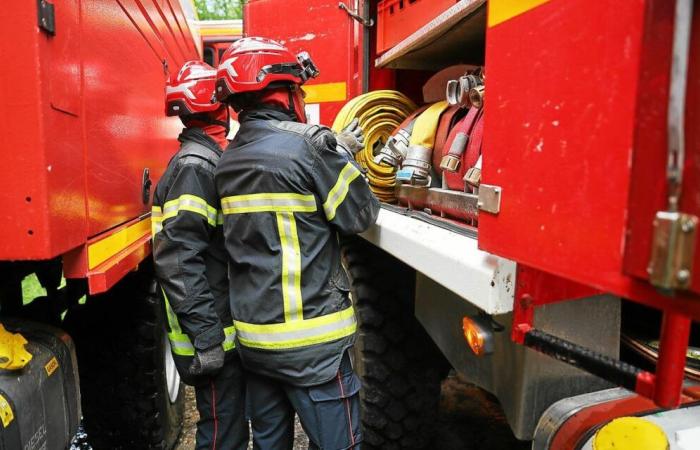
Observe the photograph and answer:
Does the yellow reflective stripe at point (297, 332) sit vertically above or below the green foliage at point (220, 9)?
below

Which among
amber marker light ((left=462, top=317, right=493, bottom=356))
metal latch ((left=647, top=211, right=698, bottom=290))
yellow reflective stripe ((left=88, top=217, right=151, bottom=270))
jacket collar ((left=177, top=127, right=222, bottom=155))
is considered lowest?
amber marker light ((left=462, top=317, right=493, bottom=356))

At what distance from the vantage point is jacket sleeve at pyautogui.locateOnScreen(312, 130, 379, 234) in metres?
2.01

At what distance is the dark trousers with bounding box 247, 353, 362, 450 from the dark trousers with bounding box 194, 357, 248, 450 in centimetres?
19

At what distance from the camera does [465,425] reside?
333 cm

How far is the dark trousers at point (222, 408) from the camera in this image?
96.7 inches

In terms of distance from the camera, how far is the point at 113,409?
281cm

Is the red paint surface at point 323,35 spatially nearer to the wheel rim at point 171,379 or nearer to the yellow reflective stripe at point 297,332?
the yellow reflective stripe at point 297,332

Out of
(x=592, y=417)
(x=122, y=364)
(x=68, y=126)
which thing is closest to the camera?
(x=592, y=417)

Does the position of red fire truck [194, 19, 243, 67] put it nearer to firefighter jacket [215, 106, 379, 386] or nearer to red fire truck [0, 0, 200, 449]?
red fire truck [0, 0, 200, 449]

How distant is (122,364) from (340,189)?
1.54 meters

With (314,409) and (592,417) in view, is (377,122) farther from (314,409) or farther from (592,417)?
(592,417)

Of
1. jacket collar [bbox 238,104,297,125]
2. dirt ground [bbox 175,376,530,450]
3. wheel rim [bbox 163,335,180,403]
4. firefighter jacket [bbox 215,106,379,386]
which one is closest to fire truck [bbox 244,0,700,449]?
firefighter jacket [bbox 215,106,379,386]

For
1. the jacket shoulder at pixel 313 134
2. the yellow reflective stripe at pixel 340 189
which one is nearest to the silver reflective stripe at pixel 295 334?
the yellow reflective stripe at pixel 340 189

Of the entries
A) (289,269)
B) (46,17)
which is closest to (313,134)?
(289,269)
